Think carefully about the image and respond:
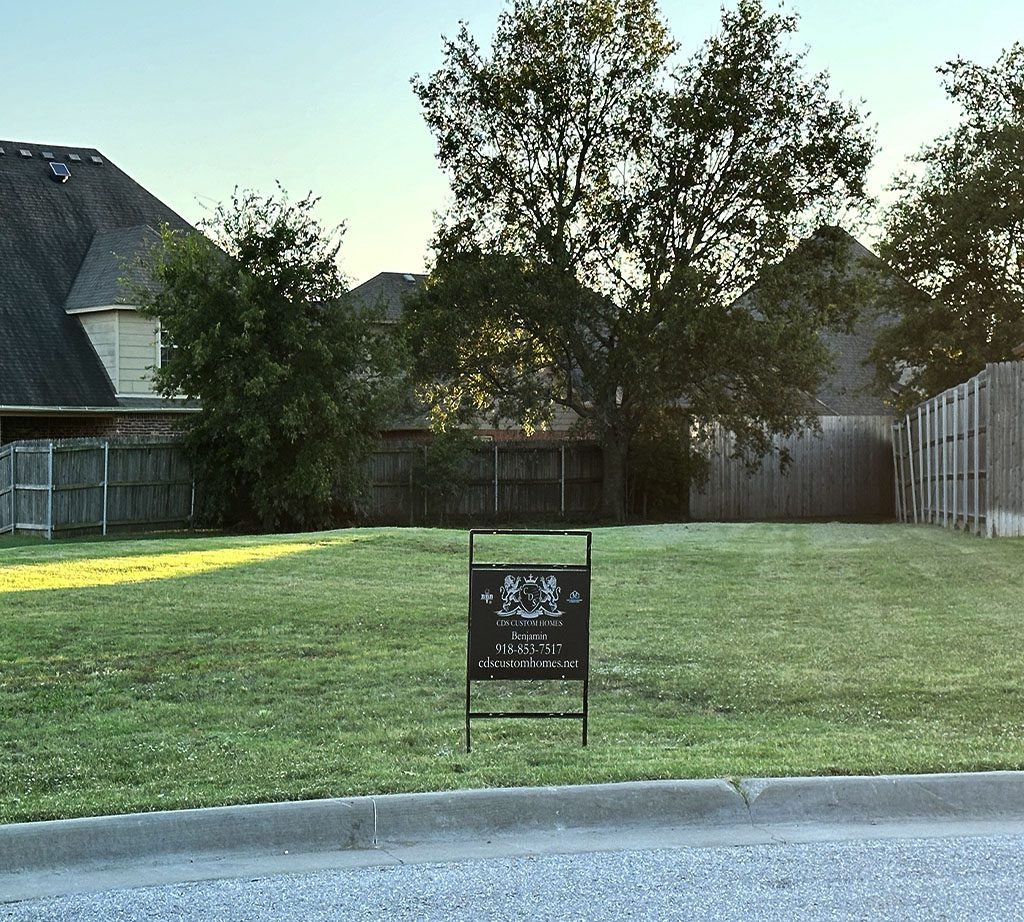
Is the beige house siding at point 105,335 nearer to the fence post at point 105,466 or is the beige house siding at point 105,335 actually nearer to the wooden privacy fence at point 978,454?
the fence post at point 105,466

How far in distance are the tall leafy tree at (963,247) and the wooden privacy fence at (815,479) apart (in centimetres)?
336

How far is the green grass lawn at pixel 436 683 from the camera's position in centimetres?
690

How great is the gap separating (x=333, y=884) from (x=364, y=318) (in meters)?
23.9

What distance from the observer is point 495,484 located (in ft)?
119

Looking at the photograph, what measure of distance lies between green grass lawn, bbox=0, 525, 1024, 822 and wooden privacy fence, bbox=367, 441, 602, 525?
1677 cm

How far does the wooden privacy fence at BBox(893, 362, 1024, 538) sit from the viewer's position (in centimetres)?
2150

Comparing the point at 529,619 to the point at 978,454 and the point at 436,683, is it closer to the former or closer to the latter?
the point at 436,683

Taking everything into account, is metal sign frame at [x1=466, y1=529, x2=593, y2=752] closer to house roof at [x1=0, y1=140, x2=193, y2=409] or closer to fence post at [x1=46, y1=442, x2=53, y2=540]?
fence post at [x1=46, y1=442, x2=53, y2=540]

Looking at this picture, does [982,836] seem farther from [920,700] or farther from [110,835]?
[110,835]

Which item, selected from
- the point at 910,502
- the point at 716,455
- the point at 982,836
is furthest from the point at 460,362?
the point at 982,836

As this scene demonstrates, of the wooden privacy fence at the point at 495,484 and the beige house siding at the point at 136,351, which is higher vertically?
the beige house siding at the point at 136,351

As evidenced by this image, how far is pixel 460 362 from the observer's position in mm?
33969

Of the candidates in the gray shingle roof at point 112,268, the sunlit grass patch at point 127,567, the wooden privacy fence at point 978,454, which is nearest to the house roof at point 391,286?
the gray shingle roof at point 112,268

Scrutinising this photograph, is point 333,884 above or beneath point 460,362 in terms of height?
beneath
